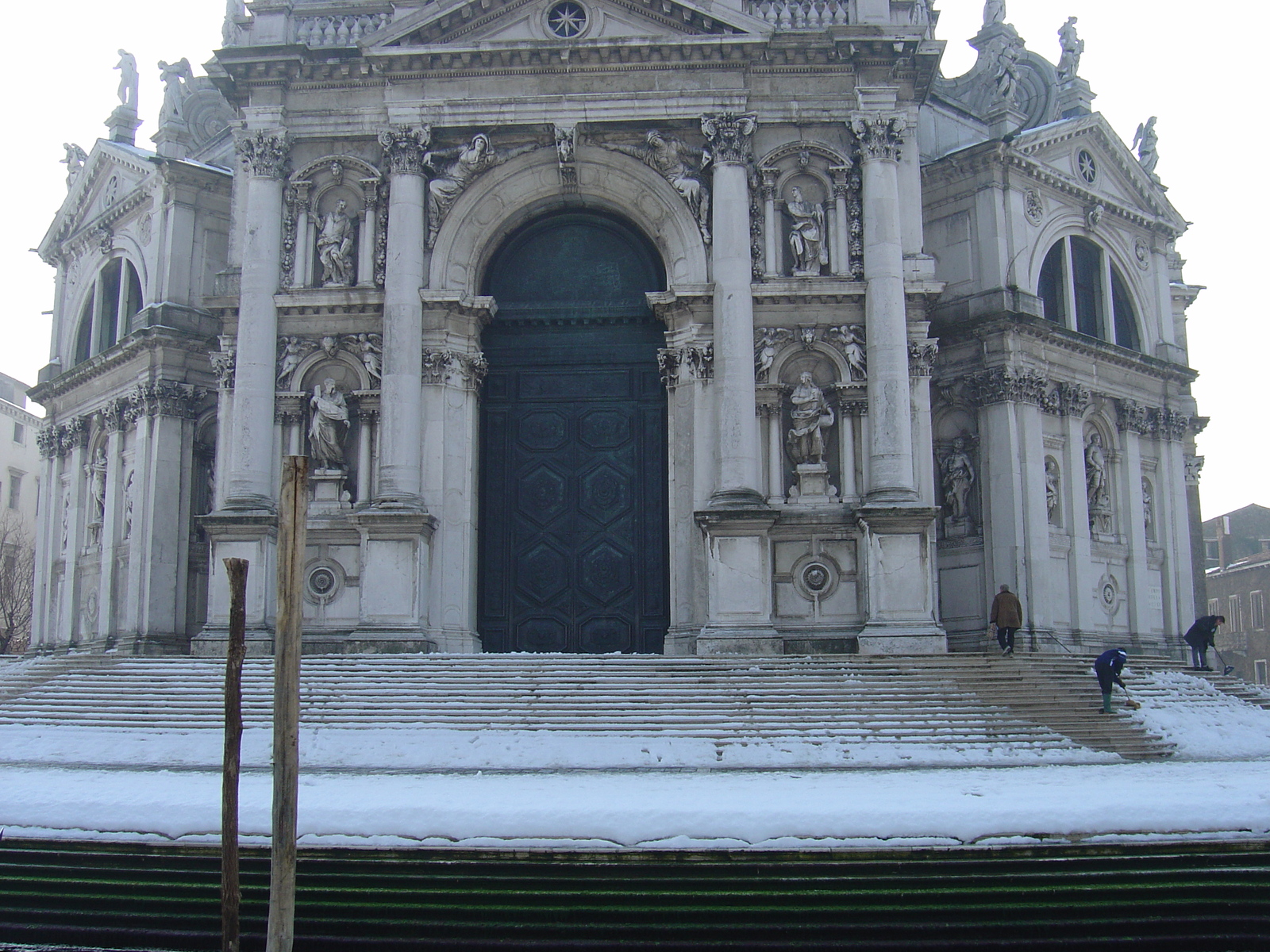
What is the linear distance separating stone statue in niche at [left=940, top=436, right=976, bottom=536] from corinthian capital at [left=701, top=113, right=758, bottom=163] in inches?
357

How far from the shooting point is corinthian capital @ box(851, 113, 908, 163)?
955 inches

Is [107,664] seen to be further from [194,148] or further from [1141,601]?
[1141,601]

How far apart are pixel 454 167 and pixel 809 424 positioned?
8608 mm

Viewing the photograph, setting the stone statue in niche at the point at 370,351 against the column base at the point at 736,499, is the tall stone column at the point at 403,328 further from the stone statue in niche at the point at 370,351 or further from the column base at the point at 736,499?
the column base at the point at 736,499

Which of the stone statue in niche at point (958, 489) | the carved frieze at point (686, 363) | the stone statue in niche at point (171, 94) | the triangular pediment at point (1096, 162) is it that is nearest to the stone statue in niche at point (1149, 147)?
the triangular pediment at point (1096, 162)

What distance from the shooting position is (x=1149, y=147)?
1368 inches

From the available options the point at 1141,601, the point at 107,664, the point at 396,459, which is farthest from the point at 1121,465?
the point at 107,664

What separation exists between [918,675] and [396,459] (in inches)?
398

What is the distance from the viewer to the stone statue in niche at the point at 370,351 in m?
24.4

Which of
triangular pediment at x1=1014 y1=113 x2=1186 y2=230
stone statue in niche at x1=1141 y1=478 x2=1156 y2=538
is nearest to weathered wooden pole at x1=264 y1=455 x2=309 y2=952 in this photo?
triangular pediment at x1=1014 y1=113 x2=1186 y2=230

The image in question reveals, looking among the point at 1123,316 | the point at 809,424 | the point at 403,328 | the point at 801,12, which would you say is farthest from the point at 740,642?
the point at 1123,316

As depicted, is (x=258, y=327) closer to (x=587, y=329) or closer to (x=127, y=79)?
(x=587, y=329)

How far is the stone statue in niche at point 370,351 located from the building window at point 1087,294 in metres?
15.6

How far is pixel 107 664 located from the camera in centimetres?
2111
